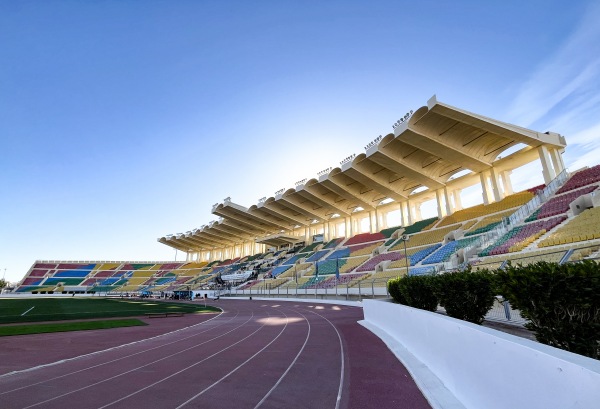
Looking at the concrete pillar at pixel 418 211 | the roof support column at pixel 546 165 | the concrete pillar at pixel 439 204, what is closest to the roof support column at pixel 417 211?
the concrete pillar at pixel 418 211

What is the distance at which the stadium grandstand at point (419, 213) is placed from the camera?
19.8 meters

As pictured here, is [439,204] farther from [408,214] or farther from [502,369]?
[502,369]

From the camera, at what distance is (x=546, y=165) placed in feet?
87.1

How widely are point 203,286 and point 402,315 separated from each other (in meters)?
57.5

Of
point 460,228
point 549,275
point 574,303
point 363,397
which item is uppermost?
point 460,228

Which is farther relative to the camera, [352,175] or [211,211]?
[211,211]

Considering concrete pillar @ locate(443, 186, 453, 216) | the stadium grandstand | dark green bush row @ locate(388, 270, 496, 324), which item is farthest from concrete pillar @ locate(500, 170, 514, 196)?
dark green bush row @ locate(388, 270, 496, 324)

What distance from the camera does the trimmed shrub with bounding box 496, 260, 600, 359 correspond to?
3895 mm

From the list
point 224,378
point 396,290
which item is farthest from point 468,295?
point 396,290

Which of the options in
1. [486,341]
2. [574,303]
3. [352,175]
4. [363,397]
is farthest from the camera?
[352,175]

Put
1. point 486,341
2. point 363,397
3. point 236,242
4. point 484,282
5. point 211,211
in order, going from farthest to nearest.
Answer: point 236,242, point 211,211, point 484,282, point 363,397, point 486,341

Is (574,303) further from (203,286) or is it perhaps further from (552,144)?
(203,286)

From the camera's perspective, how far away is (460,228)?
31.0 m

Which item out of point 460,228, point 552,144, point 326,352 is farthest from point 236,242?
point 326,352
